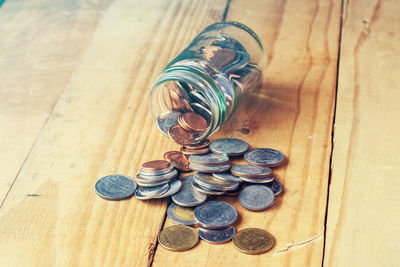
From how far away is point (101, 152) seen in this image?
4.40 feet

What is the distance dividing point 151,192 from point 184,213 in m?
0.09

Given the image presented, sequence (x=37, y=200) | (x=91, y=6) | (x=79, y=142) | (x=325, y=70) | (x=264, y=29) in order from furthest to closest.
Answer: (x=91, y=6) < (x=264, y=29) < (x=325, y=70) < (x=79, y=142) < (x=37, y=200)

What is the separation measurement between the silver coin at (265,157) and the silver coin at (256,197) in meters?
0.07

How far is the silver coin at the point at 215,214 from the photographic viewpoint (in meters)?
1.11

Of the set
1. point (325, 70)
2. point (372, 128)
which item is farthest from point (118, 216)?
point (325, 70)

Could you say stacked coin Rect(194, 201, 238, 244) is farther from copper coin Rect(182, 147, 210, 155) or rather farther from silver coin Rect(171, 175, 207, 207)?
copper coin Rect(182, 147, 210, 155)

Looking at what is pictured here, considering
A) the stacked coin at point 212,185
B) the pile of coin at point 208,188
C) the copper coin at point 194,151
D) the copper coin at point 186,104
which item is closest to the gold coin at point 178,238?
the pile of coin at point 208,188

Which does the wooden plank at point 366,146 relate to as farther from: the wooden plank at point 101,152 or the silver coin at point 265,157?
the wooden plank at point 101,152

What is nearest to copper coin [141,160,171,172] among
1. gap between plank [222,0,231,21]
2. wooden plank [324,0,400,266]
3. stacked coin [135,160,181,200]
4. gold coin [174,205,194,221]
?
stacked coin [135,160,181,200]

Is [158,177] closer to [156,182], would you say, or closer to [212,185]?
[156,182]

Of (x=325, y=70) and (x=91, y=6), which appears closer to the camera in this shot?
(x=325, y=70)

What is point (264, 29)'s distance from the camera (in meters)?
1.83

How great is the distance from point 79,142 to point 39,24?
0.70 metres

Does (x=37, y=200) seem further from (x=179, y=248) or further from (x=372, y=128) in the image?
(x=372, y=128)
